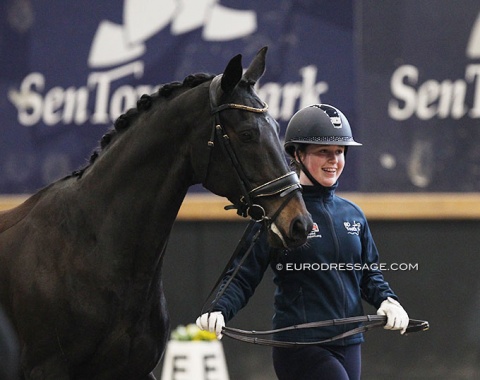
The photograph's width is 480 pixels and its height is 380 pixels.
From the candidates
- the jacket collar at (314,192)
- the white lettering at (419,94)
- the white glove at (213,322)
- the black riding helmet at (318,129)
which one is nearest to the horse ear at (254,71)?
the black riding helmet at (318,129)

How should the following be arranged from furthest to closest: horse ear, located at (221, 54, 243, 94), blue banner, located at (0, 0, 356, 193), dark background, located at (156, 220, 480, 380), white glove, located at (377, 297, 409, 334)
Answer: blue banner, located at (0, 0, 356, 193), dark background, located at (156, 220, 480, 380), white glove, located at (377, 297, 409, 334), horse ear, located at (221, 54, 243, 94)

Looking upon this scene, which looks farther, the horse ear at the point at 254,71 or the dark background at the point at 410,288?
the dark background at the point at 410,288

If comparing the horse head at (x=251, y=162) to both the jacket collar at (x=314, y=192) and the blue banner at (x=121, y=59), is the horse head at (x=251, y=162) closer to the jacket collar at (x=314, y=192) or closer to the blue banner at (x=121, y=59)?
the jacket collar at (x=314, y=192)

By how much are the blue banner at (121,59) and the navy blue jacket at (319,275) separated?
132 inches

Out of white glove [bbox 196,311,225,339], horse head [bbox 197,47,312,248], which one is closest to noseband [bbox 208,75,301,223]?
horse head [bbox 197,47,312,248]

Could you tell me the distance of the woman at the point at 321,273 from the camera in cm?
446

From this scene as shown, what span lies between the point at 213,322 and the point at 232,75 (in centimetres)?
95

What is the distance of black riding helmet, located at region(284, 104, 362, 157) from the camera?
15.1ft

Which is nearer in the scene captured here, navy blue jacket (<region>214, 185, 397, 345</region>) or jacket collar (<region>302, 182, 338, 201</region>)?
navy blue jacket (<region>214, 185, 397, 345</region>)

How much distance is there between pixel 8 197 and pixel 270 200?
4.21 metres

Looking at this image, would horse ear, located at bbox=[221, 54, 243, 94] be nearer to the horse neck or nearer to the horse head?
the horse head

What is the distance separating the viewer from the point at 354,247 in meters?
4.57

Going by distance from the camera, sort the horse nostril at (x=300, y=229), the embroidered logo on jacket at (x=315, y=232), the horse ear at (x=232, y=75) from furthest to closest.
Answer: the embroidered logo on jacket at (x=315, y=232)
the horse ear at (x=232, y=75)
the horse nostril at (x=300, y=229)

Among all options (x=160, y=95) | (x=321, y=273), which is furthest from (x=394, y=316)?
(x=160, y=95)
